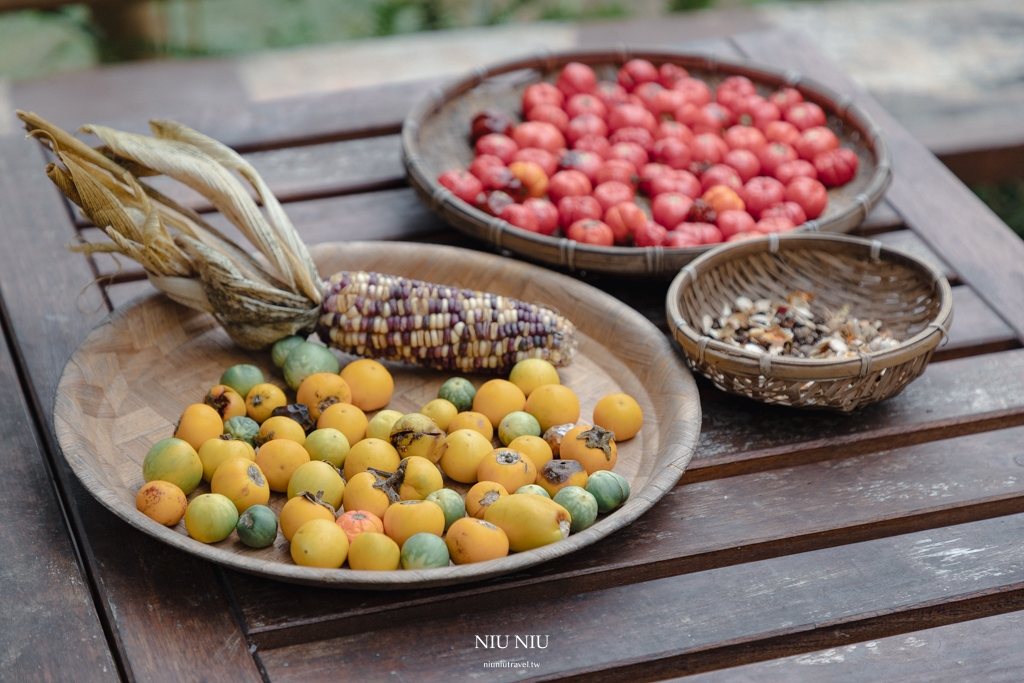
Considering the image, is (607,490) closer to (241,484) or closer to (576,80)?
(241,484)

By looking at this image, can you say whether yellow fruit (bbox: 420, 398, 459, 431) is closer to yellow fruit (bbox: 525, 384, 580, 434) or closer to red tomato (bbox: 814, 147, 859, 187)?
yellow fruit (bbox: 525, 384, 580, 434)

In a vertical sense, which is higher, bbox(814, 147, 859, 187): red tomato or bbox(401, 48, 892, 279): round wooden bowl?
bbox(401, 48, 892, 279): round wooden bowl

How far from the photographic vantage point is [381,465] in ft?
4.17

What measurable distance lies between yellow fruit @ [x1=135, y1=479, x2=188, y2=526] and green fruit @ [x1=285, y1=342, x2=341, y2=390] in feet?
0.98

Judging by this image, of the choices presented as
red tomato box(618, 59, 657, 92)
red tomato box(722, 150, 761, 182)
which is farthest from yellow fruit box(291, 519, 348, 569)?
red tomato box(618, 59, 657, 92)

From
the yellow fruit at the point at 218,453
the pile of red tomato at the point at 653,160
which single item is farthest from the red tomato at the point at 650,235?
the yellow fruit at the point at 218,453

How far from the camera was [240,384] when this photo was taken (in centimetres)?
143

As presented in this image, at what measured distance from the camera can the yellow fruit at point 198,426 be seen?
131cm

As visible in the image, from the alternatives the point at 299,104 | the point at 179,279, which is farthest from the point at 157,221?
the point at 299,104

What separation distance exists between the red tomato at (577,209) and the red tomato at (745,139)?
38 cm

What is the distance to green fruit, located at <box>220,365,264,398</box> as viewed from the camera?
1.43 m

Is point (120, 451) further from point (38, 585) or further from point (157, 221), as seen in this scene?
point (157, 221)

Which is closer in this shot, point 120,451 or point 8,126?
point 120,451

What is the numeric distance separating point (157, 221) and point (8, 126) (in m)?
1.78
